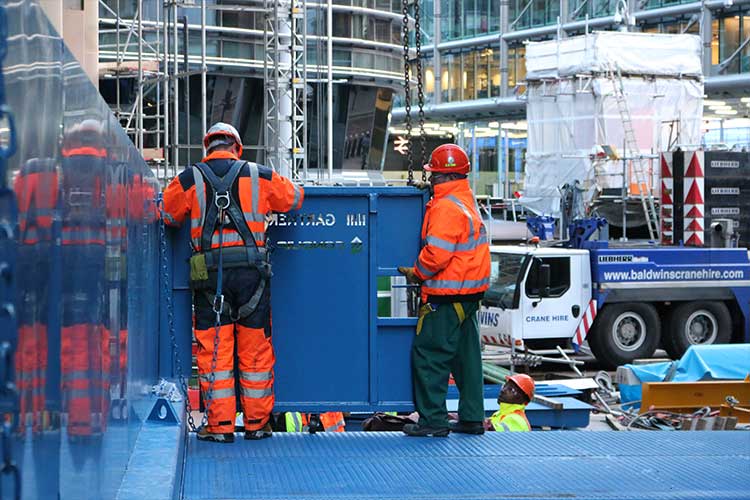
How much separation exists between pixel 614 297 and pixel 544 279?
1712mm

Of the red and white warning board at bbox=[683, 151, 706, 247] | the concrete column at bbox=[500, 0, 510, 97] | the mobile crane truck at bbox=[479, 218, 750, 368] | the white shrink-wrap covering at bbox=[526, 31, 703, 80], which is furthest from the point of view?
the concrete column at bbox=[500, 0, 510, 97]

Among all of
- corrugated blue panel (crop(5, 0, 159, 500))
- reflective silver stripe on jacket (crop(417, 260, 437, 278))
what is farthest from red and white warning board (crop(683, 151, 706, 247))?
corrugated blue panel (crop(5, 0, 159, 500))

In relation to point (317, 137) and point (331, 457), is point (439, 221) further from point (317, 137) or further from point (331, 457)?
point (317, 137)

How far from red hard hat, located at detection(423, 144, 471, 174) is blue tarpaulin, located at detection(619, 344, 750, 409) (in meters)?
8.82

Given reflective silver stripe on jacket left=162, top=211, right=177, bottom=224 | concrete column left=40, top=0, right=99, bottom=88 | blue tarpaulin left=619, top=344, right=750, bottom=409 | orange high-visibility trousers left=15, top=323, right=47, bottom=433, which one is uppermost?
concrete column left=40, top=0, right=99, bottom=88

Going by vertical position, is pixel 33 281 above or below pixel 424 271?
above

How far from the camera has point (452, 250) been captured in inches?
291

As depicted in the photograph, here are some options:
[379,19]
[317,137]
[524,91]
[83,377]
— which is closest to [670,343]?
[317,137]

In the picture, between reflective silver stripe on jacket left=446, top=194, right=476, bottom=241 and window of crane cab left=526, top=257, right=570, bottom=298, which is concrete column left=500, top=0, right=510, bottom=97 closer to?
window of crane cab left=526, top=257, right=570, bottom=298

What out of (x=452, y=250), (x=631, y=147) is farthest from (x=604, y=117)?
(x=452, y=250)

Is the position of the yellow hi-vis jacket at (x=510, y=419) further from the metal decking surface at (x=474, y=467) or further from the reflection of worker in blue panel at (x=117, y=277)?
the reflection of worker in blue panel at (x=117, y=277)

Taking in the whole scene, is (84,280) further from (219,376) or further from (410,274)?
(410,274)

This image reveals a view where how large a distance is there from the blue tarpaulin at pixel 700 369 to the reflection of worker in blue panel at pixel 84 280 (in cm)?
1288

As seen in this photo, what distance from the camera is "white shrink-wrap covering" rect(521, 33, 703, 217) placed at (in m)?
34.7
